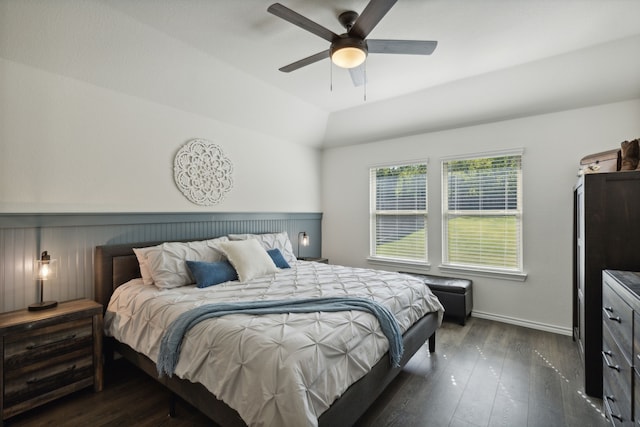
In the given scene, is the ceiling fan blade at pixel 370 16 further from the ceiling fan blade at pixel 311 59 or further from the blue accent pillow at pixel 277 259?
the blue accent pillow at pixel 277 259

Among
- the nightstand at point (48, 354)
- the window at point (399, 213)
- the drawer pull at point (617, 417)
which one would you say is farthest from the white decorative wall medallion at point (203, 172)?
the drawer pull at point (617, 417)

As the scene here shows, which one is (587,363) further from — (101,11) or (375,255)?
(101,11)

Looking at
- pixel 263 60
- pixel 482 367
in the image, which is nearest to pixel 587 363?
pixel 482 367

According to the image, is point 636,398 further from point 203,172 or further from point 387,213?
point 203,172

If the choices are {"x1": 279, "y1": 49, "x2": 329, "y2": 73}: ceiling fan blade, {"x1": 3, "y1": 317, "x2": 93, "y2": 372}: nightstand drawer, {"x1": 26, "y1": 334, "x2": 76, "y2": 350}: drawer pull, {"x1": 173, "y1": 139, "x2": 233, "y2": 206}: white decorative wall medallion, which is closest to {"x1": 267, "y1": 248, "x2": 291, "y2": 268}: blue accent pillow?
{"x1": 173, "y1": 139, "x2": 233, "y2": 206}: white decorative wall medallion

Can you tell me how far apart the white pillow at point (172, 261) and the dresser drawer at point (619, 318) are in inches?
119

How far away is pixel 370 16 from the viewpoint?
71.6 inches

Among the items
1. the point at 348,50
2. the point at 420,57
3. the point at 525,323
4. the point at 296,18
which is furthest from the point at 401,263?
the point at 296,18

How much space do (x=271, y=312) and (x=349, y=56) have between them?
6.00 feet

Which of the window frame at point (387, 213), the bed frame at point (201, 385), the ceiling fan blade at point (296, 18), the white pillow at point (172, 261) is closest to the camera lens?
the bed frame at point (201, 385)

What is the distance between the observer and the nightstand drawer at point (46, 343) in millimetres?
1971

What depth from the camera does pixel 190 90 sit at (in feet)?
10.5

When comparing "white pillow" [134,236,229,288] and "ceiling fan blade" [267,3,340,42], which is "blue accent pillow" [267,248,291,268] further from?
"ceiling fan blade" [267,3,340,42]

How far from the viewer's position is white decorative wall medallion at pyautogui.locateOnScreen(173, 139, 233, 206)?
3.35 meters
